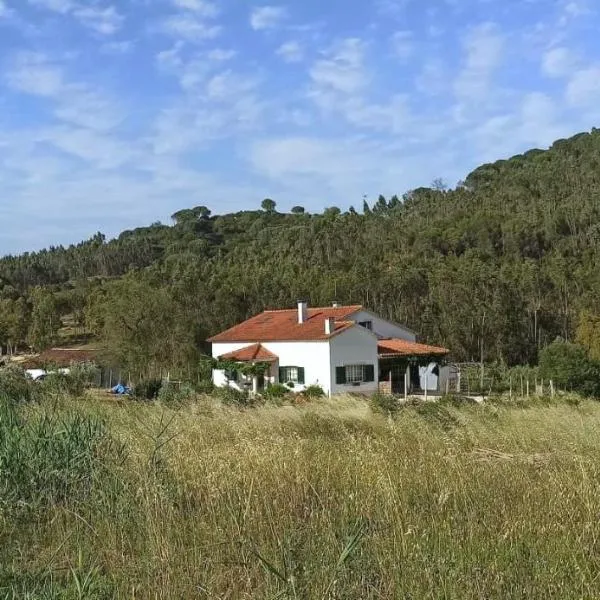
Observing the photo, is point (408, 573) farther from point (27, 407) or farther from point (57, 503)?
point (27, 407)

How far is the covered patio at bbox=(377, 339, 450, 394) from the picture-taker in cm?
3988

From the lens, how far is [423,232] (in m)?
77.5

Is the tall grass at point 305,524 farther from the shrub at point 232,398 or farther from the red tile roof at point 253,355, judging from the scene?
the red tile roof at point 253,355

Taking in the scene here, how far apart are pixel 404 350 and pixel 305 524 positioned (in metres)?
37.4

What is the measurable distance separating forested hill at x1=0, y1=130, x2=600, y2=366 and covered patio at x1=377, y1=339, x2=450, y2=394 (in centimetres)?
1058

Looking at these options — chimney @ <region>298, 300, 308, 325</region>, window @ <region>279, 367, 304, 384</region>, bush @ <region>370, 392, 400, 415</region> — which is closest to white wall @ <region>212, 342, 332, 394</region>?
window @ <region>279, 367, 304, 384</region>

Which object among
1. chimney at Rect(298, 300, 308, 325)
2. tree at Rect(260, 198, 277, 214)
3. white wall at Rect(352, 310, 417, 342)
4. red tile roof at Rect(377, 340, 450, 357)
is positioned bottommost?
red tile roof at Rect(377, 340, 450, 357)

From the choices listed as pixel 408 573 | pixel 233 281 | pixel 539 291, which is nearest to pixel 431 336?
pixel 539 291

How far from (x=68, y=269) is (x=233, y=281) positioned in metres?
69.2

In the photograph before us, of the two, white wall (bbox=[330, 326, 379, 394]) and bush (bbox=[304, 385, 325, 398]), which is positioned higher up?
white wall (bbox=[330, 326, 379, 394])

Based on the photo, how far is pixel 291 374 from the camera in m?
38.4

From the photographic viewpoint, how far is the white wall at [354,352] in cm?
3641

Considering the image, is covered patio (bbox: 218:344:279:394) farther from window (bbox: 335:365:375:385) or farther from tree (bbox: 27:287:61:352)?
tree (bbox: 27:287:61:352)

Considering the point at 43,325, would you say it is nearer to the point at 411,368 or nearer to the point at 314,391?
the point at 411,368
